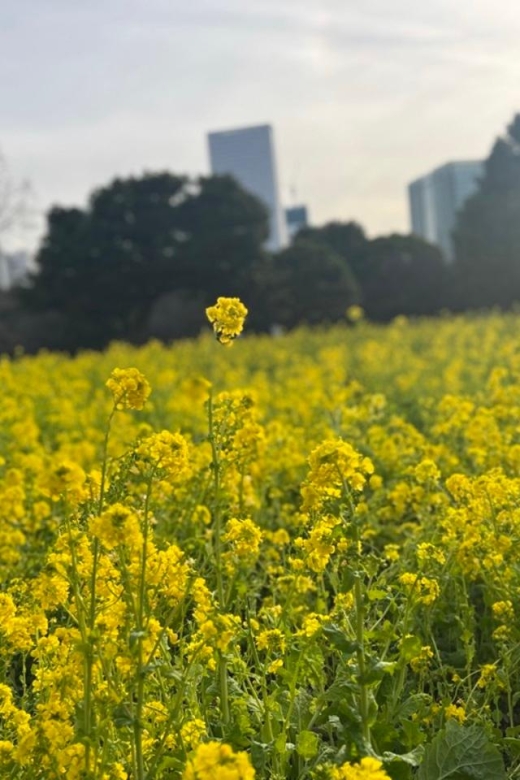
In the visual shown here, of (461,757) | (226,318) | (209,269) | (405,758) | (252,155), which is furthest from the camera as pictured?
(252,155)

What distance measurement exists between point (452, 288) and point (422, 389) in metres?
19.9

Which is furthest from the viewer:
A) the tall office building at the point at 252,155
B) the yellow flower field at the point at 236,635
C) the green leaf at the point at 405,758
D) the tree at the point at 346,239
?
the tall office building at the point at 252,155

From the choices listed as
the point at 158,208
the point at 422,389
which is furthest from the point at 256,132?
the point at 422,389

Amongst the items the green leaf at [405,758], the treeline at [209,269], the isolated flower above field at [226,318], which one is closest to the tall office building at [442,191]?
the treeline at [209,269]

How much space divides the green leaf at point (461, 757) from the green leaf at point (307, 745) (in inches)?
10.7

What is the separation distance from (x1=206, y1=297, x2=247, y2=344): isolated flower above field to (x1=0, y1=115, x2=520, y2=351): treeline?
2275cm

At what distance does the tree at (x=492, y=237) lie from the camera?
2589 cm

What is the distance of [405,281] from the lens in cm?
2672

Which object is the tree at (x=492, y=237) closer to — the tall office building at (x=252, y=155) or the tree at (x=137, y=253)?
the tree at (x=137, y=253)

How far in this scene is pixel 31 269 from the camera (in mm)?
26875

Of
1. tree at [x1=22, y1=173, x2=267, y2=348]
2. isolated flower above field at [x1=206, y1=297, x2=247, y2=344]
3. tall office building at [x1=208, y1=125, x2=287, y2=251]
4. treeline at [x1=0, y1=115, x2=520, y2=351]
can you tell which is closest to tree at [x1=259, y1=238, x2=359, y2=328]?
treeline at [x1=0, y1=115, x2=520, y2=351]

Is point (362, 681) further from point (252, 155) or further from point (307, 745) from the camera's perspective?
point (252, 155)

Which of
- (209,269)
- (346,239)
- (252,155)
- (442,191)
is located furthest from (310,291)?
(252,155)

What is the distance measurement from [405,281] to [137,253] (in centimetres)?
826
